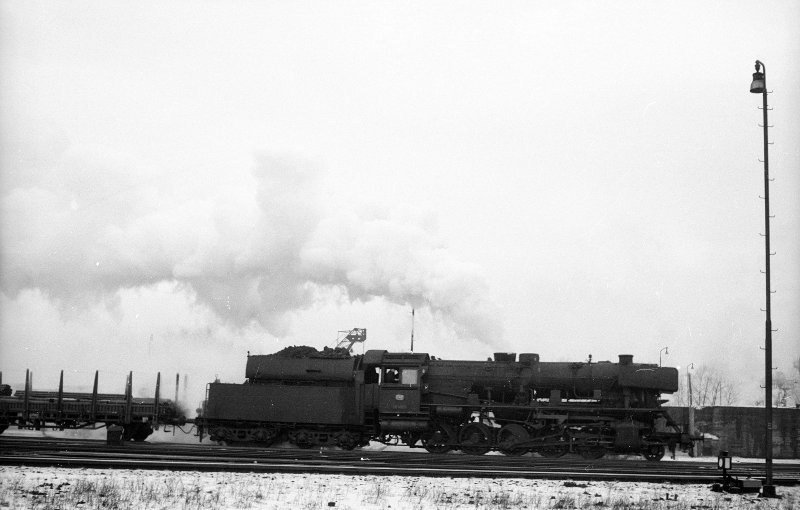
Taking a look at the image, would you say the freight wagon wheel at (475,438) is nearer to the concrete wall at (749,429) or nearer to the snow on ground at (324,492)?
the snow on ground at (324,492)

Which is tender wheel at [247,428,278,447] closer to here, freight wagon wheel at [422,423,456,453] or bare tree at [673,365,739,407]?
freight wagon wheel at [422,423,456,453]

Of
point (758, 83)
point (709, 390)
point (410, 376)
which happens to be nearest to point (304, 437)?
point (410, 376)

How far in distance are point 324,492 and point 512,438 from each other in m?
10.4

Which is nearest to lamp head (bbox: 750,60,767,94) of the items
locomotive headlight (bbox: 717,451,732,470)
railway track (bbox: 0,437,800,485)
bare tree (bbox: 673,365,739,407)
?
Answer: locomotive headlight (bbox: 717,451,732,470)

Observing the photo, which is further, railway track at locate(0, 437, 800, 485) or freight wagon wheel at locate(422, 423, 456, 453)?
freight wagon wheel at locate(422, 423, 456, 453)

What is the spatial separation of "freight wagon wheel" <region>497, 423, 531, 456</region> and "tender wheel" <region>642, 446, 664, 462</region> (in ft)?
11.0

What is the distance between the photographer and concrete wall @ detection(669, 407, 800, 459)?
27797 mm

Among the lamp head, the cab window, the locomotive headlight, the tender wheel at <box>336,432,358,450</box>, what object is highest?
the lamp head

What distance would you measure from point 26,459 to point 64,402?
371 inches

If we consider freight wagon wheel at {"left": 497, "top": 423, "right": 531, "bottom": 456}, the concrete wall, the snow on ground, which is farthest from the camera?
the concrete wall

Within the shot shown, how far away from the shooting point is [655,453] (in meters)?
21.5

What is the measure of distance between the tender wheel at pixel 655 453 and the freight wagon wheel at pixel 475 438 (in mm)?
4465

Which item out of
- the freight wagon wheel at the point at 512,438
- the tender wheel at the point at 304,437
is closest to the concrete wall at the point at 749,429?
the freight wagon wheel at the point at 512,438

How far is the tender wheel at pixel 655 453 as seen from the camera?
21422 millimetres
